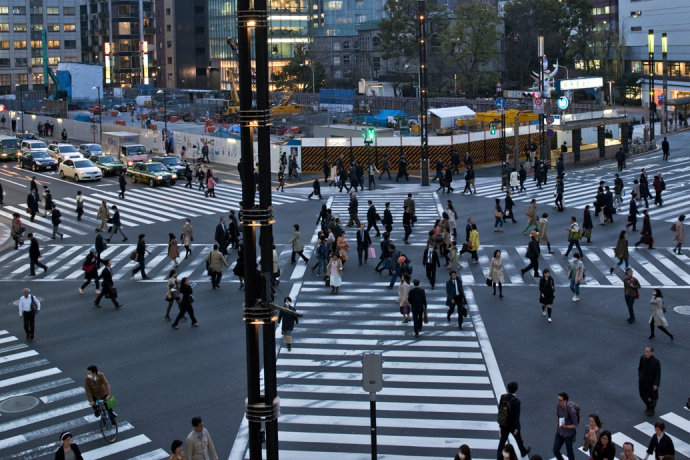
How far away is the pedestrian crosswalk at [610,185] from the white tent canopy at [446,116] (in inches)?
556

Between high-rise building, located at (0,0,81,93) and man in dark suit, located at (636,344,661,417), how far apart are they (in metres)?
145

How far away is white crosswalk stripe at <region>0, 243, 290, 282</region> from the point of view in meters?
27.2

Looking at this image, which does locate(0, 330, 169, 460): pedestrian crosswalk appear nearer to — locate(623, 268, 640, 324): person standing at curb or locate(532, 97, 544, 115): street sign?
locate(623, 268, 640, 324): person standing at curb

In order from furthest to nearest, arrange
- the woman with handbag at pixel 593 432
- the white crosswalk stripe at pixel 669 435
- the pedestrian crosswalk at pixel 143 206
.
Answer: the pedestrian crosswalk at pixel 143 206, the white crosswalk stripe at pixel 669 435, the woman with handbag at pixel 593 432

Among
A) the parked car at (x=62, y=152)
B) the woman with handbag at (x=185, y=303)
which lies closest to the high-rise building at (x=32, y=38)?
→ the parked car at (x=62, y=152)

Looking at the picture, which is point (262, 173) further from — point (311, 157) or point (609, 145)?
point (609, 145)

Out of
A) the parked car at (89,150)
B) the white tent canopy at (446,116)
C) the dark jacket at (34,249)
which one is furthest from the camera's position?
the white tent canopy at (446,116)

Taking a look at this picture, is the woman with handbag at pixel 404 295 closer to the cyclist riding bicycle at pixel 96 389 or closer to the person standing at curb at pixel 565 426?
the person standing at curb at pixel 565 426

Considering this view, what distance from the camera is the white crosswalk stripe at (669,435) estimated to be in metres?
13.8

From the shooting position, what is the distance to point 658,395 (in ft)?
51.8

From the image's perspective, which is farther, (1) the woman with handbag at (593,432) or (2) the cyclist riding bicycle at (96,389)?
(2) the cyclist riding bicycle at (96,389)

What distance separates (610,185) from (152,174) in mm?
24361

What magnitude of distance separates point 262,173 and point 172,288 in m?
13.8

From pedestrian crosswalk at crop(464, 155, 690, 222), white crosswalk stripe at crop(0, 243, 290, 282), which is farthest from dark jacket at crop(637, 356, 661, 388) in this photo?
pedestrian crosswalk at crop(464, 155, 690, 222)
